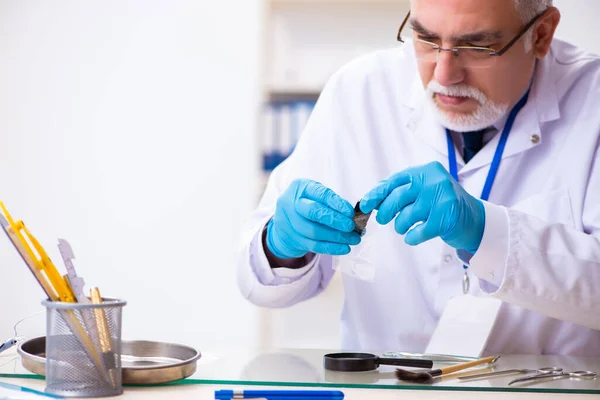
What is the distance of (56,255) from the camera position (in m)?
3.46

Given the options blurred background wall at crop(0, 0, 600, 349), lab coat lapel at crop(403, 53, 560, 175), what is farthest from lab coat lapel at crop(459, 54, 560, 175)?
blurred background wall at crop(0, 0, 600, 349)

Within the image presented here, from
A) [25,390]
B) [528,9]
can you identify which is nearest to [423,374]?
[25,390]

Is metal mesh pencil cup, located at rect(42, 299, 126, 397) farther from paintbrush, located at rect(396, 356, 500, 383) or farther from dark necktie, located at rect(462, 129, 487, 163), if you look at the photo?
dark necktie, located at rect(462, 129, 487, 163)

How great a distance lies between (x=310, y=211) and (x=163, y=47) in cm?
240

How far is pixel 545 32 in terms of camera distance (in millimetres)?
1682

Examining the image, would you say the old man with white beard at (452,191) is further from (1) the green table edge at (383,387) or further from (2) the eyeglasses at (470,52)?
(1) the green table edge at (383,387)

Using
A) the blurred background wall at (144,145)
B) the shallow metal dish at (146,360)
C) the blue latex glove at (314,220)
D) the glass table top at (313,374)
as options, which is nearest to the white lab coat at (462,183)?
the blue latex glove at (314,220)

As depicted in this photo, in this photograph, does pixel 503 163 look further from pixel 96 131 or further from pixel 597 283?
pixel 96 131

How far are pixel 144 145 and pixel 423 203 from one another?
2411 mm

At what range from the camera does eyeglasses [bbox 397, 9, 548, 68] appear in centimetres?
155

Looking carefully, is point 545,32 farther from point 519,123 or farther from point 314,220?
point 314,220

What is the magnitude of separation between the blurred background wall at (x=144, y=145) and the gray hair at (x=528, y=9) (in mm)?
2002

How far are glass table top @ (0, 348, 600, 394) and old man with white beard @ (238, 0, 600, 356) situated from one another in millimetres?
203

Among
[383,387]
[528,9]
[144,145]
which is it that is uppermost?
[528,9]
